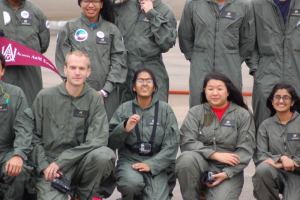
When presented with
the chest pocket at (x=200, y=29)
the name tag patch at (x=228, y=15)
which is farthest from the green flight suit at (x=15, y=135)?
the name tag patch at (x=228, y=15)

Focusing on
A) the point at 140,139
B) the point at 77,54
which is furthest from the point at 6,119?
the point at 140,139

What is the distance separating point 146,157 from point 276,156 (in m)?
1.21

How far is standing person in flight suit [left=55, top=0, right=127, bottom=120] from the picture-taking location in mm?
5566

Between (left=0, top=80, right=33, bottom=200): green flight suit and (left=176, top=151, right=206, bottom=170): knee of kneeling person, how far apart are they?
133cm

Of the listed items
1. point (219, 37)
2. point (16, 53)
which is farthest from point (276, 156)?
point (16, 53)

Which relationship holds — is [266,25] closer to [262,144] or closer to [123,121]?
[262,144]

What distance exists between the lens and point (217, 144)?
193 inches

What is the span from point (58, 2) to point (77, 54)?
23.4ft

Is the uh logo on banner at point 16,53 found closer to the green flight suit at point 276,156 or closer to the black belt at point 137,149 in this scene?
the black belt at point 137,149

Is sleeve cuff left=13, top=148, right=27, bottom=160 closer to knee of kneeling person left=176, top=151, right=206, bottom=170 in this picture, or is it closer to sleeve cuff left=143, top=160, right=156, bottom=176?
sleeve cuff left=143, top=160, right=156, bottom=176

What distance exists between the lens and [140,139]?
5051 millimetres

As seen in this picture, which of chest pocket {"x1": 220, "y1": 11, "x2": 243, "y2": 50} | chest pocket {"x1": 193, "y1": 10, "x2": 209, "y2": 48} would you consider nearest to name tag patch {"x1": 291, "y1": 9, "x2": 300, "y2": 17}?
chest pocket {"x1": 220, "y1": 11, "x2": 243, "y2": 50}

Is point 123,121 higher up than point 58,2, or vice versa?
point 58,2

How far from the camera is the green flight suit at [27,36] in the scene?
19.2 ft
